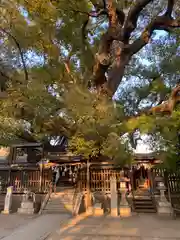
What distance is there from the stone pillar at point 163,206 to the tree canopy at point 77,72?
7.16 feet

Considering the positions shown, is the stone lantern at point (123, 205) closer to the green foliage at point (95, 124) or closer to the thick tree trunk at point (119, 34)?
the green foliage at point (95, 124)

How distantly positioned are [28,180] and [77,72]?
7408mm

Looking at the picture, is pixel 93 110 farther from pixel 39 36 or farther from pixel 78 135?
pixel 39 36

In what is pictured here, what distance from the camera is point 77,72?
1309 cm

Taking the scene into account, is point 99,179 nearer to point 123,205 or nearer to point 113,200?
point 113,200

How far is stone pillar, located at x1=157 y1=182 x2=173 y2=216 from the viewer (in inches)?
379

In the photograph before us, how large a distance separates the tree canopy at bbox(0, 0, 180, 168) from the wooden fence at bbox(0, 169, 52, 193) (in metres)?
2.85

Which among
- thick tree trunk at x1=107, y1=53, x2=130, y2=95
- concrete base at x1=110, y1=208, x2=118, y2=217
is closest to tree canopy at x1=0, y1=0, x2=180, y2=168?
thick tree trunk at x1=107, y1=53, x2=130, y2=95

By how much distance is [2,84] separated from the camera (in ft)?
38.8

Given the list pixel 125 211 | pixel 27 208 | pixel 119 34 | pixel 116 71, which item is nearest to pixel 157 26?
pixel 119 34

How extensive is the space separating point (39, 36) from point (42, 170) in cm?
787

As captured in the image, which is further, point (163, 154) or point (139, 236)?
point (163, 154)

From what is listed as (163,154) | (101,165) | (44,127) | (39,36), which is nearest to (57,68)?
(39,36)

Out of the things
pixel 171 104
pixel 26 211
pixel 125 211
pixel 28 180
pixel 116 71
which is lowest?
pixel 26 211
